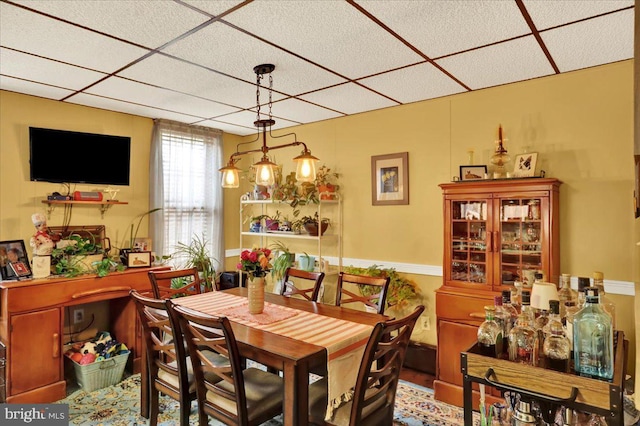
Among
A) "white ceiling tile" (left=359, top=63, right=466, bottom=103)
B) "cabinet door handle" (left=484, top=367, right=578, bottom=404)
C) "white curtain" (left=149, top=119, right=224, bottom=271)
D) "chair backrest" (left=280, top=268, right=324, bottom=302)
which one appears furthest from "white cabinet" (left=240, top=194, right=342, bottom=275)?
"cabinet door handle" (left=484, top=367, right=578, bottom=404)

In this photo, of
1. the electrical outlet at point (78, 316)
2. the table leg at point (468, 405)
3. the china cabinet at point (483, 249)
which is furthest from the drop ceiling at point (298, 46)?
the electrical outlet at point (78, 316)

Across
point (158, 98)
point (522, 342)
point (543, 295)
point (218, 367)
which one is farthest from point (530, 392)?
point (158, 98)

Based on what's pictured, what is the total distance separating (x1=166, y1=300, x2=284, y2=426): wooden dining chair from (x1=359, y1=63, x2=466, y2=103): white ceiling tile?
2.13m

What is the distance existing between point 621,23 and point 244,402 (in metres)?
2.83

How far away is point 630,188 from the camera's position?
266 centimetres

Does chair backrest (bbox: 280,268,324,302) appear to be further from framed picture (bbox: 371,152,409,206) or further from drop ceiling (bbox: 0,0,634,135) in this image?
drop ceiling (bbox: 0,0,634,135)

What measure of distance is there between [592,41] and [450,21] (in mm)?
980

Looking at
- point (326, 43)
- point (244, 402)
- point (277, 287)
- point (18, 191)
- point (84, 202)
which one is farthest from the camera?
point (277, 287)

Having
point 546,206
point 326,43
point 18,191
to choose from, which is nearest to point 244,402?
point 326,43

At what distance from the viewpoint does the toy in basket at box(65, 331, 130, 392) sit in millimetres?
3152

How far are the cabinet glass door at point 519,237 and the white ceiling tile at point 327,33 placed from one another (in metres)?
1.30

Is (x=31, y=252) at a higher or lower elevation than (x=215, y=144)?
lower

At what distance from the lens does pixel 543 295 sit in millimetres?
1646

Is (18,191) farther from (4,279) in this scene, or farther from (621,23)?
(621,23)
